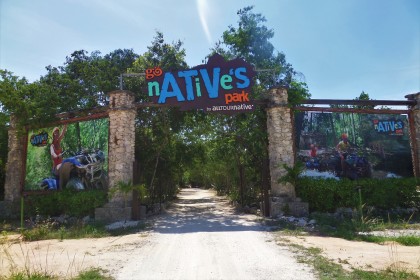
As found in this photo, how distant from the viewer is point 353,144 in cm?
1316

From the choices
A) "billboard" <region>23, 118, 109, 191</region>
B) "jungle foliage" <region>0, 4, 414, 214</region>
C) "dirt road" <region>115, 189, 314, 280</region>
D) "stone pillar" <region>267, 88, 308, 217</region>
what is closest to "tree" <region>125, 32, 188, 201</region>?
"jungle foliage" <region>0, 4, 414, 214</region>

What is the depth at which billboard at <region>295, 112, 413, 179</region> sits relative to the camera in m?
12.9

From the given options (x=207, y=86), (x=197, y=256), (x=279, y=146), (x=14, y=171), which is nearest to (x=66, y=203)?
(x=14, y=171)

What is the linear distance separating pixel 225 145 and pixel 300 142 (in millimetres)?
6170

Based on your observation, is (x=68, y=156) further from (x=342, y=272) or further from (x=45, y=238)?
(x=342, y=272)

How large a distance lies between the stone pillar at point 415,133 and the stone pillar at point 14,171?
58.1 ft

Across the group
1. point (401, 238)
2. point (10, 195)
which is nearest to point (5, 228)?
point (10, 195)

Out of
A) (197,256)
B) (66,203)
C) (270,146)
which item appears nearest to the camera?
(197,256)

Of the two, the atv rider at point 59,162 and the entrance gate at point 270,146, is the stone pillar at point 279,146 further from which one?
the atv rider at point 59,162

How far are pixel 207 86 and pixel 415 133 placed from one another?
933 cm

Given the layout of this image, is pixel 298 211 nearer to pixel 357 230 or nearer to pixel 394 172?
pixel 357 230

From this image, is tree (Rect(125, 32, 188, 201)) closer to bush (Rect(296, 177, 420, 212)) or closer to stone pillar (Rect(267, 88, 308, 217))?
stone pillar (Rect(267, 88, 308, 217))

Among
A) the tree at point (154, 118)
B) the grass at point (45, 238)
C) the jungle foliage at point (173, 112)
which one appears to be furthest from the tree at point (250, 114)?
the grass at point (45, 238)

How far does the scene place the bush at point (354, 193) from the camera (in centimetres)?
1166
